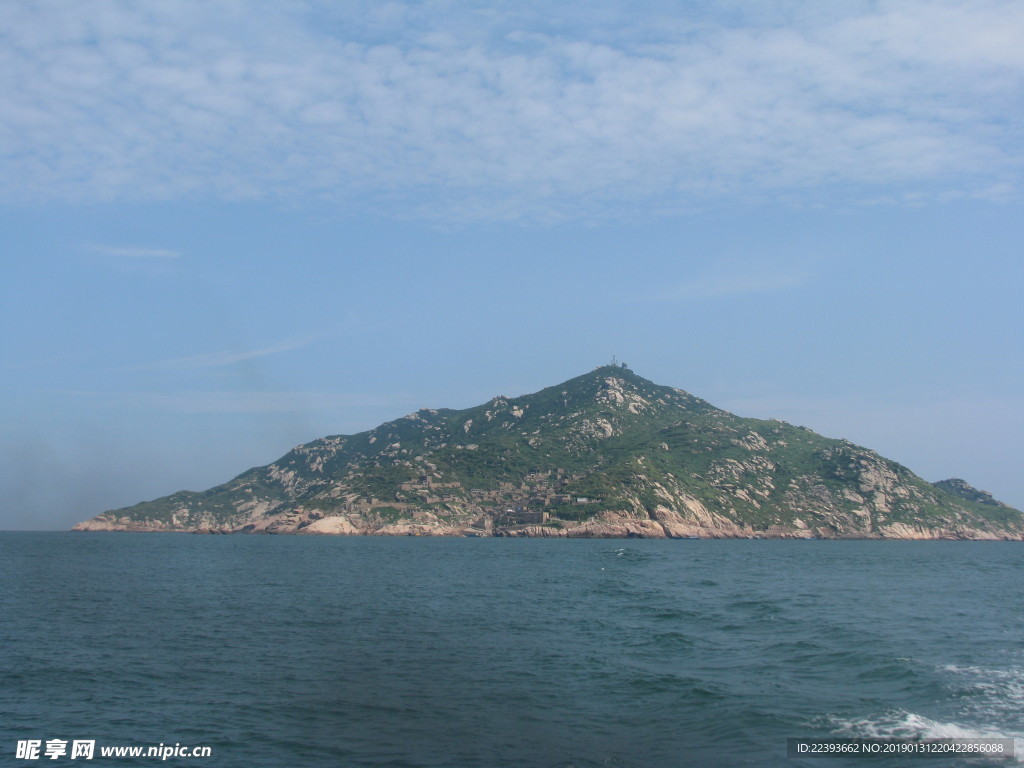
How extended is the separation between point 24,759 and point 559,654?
25093mm

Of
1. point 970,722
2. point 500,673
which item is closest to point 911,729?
point 970,722

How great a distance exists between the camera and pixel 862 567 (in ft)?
369

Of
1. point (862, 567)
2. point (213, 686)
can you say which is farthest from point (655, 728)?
point (862, 567)

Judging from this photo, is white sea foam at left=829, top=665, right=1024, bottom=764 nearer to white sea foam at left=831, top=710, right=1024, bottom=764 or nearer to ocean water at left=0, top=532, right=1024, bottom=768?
white sea foam at left=831, top=710, right=1024, bottom=764

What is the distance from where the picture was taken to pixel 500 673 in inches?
1410

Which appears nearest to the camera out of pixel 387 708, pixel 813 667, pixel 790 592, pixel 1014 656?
pixel 387 708

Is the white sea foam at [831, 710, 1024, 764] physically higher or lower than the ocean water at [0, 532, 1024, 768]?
higher

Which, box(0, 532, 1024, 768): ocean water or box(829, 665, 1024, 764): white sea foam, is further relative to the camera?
box(829, 665, 1024, 764): white sea foam

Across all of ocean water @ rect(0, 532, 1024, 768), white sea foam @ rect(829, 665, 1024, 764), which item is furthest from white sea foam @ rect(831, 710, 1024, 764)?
ocean water @ rect(0, 532, 1024, 768)

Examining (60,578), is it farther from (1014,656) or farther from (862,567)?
(862,567)

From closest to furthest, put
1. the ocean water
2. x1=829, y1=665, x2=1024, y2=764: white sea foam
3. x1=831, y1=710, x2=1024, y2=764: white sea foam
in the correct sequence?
the ocean water
x1=831, y1=710, x2=1024, y2=764: white sea foam
x1=829, y1=665, x2=1024, y2=764: white sea foam

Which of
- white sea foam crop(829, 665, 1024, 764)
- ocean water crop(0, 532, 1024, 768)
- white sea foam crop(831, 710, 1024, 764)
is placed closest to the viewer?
ocean water crop(0, 532, 1024, 768)

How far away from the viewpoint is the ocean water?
84.4ft

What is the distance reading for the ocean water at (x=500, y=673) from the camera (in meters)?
25.7
